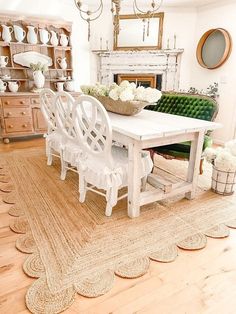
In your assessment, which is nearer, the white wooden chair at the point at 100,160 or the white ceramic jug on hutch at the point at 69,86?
the white wooden chair at the point at 100,160

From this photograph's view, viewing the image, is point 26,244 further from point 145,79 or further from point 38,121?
point 145,79

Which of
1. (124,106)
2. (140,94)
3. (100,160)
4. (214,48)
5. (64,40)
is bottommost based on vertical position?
(100,160)

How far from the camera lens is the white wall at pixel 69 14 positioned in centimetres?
406

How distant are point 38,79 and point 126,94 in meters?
2.74

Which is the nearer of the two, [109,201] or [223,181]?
[109,201]

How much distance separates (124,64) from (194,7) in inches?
63.5

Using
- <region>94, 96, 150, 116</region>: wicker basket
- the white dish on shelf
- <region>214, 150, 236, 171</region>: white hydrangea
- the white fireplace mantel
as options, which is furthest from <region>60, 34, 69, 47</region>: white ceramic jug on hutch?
<region>214, 150, 236, 171</region>: white hydrangea

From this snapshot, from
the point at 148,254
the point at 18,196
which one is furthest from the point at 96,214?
the point at 18,196

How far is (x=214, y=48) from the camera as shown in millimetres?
4203

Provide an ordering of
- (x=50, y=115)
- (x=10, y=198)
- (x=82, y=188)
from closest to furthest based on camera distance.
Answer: (x=82, y=188), (x=10, y=198), (x=50, y=115)

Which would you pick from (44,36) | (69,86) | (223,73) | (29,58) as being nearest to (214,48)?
(223,73)

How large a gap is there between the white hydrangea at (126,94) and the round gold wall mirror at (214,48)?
2.59 meters

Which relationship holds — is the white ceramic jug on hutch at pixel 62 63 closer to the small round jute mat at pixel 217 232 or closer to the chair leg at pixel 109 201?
the chair leg at pixel 109 201

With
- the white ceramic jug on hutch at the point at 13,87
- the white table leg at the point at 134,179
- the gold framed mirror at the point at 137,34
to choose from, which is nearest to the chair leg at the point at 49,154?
the white table leg at the point at 134,179
